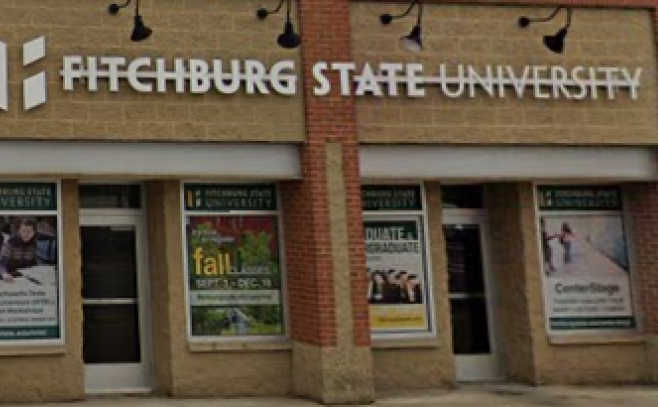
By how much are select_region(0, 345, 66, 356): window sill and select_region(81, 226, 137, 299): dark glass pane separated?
0.92 metres

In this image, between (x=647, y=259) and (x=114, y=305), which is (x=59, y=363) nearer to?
(x=114, y=305)

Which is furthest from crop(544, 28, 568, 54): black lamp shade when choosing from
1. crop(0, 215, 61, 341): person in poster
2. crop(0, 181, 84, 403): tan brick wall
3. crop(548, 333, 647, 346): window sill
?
crop(0, 215, 61, 341): person in poster

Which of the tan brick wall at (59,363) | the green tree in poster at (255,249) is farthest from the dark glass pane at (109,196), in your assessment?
the green tree in poster at (255,249)

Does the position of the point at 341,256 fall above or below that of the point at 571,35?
below

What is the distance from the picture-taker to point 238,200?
13023mm

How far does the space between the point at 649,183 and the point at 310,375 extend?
230 inches

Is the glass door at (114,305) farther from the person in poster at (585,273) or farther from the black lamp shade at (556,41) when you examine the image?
the black lamp shade at (556,41)

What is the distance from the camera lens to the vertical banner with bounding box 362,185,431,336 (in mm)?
13414

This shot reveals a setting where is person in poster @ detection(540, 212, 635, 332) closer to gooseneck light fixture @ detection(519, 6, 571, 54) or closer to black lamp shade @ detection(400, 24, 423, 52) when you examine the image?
gooseneck light fixture @ detection(519, 6, 571, 54)

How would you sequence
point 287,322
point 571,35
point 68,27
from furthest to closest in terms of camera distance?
point 571,35
point 287,322
point 68,27

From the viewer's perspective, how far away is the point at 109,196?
13.0 metres

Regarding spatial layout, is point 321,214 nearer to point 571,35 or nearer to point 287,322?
point 287,322

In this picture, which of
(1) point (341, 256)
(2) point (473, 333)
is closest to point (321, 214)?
(1) point (341, 256)

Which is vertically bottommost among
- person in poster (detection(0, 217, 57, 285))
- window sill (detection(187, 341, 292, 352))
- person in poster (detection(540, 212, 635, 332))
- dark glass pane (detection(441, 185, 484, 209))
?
window sill (detection(187, 341, 292, 352))
